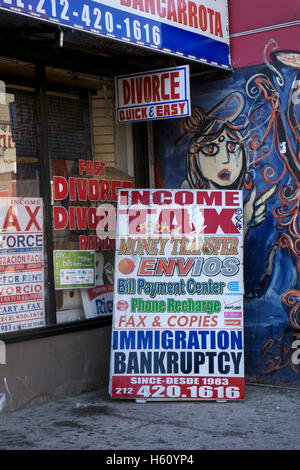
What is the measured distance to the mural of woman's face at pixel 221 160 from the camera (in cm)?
768

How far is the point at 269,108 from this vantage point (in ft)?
24.3

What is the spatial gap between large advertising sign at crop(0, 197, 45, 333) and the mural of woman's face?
1923mm

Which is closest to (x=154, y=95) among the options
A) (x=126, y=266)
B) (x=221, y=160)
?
(x=221, y=160)

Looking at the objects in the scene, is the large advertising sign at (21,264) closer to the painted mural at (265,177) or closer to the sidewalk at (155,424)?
the sidewalk at (155,424)

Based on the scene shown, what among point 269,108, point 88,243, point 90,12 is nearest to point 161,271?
point 88,243

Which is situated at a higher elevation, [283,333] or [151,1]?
[151,1]

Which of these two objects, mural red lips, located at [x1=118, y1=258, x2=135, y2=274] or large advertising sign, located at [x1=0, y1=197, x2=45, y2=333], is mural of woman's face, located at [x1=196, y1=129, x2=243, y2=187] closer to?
mural red lips, located at [x1=118, y1=258, x2=135, y2=274]

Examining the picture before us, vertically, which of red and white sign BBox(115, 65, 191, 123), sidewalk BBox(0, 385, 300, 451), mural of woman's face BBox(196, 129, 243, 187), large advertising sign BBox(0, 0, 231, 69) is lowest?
sidewalk BBox(0, 385, 300, 451)

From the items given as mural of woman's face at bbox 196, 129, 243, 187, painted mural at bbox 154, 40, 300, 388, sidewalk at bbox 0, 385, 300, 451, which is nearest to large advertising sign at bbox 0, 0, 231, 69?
painted mural at bbox 154, 40, 300, 388

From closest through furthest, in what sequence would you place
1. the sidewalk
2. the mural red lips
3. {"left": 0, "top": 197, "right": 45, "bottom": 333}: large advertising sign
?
1. the sidewalk
2. {"left": 0, "top": 197, "right": 45, "bottom": 333}: large advertising sign
3. the mural red lips

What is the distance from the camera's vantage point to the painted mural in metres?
7.30

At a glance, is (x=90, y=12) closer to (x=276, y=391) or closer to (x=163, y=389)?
(x=163, y=389)
